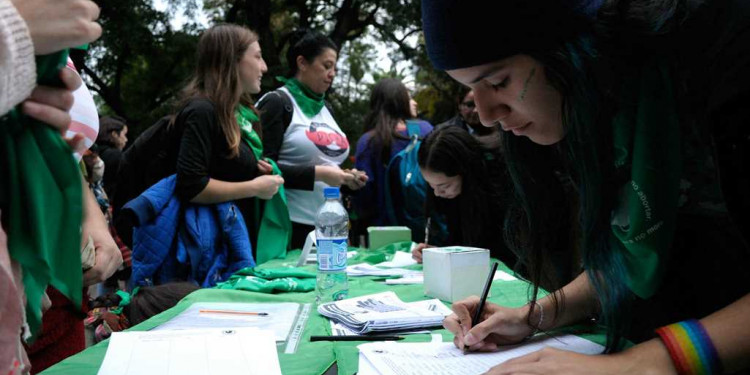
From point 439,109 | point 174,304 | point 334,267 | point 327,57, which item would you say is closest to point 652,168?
point 334,267

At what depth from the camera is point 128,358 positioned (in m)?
0.95

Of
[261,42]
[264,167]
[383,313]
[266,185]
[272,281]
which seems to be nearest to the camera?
[383,313]

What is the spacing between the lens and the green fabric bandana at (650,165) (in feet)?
2.62

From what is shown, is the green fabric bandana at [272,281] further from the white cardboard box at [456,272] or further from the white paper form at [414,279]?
the white cardboard box at [456,272]

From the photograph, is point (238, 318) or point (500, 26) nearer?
point (500, 26)

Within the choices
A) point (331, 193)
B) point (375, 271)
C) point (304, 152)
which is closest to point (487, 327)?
point (331, 193)

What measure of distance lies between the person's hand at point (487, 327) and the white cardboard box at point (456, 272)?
15.0 inches

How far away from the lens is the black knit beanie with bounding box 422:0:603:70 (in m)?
0.86

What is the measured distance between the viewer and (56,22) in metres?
0.63

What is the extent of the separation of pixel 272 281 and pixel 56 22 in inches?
50.3

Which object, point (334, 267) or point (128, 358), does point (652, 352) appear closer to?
point (128, 358)

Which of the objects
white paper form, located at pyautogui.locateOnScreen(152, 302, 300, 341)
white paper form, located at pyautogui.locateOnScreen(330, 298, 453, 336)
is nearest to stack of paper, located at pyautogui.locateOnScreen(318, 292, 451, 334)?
white paper form, located at pyautogui.locateOnScreen(330, 298, 453, 336)

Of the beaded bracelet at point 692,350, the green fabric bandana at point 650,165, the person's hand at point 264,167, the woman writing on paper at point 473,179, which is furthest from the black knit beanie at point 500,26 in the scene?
the person's hand at point 264,167

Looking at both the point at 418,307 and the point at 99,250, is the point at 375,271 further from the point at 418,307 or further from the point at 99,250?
the point at 99,250
